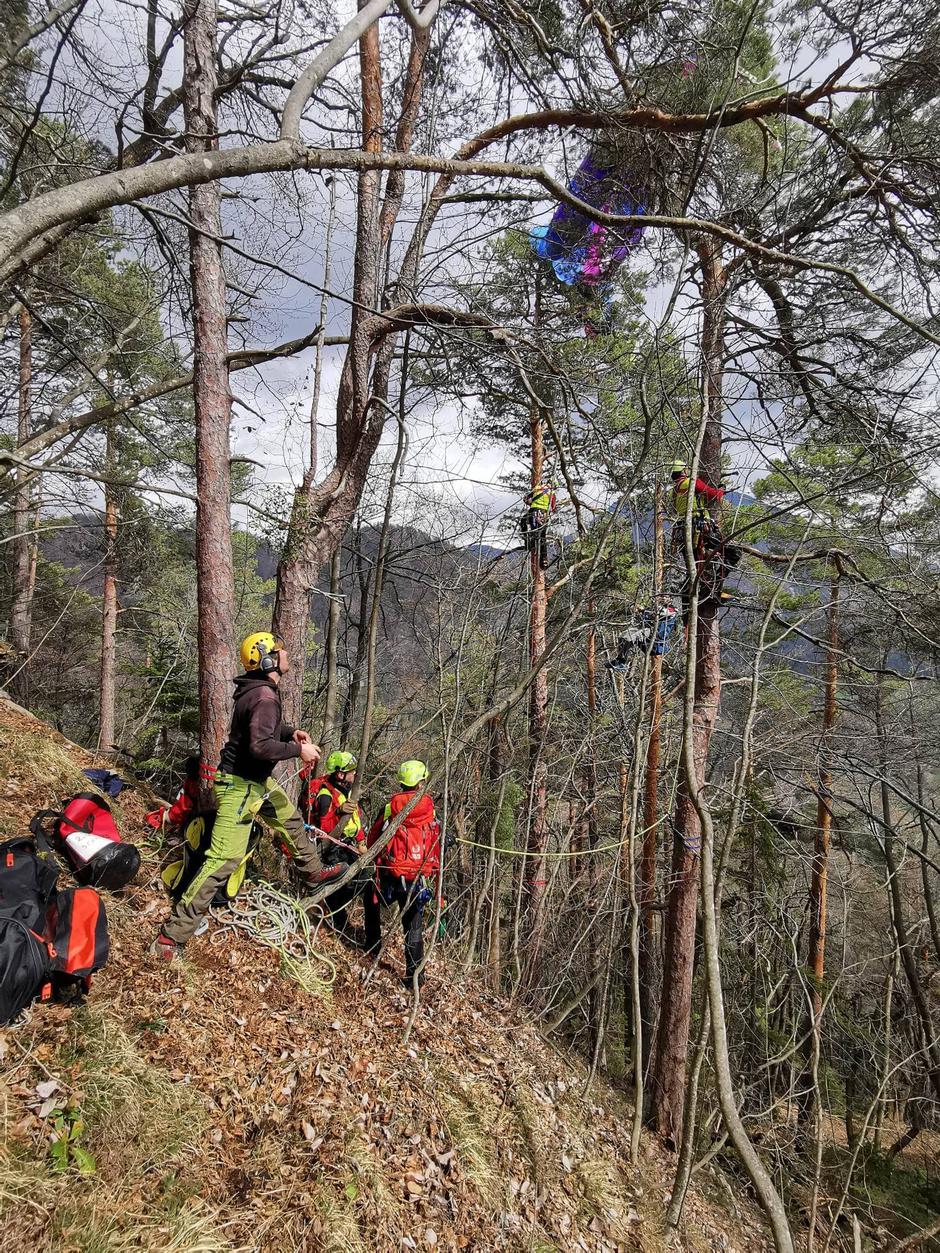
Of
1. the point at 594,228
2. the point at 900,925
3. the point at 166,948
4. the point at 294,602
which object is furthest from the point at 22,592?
the point at 900,925

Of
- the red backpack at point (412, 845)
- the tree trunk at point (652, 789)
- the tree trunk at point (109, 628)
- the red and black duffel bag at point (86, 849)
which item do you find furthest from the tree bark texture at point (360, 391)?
the tree trunk at point (109, 628)

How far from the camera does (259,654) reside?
3934 mm

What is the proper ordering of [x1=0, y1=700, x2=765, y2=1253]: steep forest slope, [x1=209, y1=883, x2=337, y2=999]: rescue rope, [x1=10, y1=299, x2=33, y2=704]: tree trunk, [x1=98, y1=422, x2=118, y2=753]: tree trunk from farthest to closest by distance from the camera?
[x1=98, y1=422, x2=118, y2=753]: tree trunk
[x1=10, y1=299, x2=33, y2=704]: tree trunk
[x1=209, y1=883, x2=337, y2=999]: rescue rope
[x1=0, y1=700, x2=765, y2=1253]: steep forest slope

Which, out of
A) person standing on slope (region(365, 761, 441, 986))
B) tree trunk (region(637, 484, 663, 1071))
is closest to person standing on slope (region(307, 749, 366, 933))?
person standing on slope (region(365, 761, 441, 986))

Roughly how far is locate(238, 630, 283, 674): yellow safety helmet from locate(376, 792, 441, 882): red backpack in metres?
1.65

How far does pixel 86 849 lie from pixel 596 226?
6098 mm

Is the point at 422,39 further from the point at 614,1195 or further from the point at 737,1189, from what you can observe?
the point at 737,1189

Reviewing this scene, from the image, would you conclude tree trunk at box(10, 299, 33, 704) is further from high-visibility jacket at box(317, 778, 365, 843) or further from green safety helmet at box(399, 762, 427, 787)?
green safety helmet at box(399, 762, 427, 787)

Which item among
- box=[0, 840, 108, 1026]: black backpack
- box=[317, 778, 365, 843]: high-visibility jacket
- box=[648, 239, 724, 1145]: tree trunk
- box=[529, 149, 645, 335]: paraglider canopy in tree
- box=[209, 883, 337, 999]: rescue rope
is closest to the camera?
box=[0, 840, 108, 1026]: black backpack

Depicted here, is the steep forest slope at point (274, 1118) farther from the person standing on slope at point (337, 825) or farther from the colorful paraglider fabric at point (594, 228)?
the colorful paraglider fabric at point (594, 228)

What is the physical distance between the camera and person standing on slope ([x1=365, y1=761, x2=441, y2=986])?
4.79m

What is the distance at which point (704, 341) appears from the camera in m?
4.02

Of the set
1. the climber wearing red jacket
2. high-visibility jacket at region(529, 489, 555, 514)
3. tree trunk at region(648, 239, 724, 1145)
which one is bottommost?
tree trunk at region(648, 239, 724, 1145)

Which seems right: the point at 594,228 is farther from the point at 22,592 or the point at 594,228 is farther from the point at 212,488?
the point at 22,592
